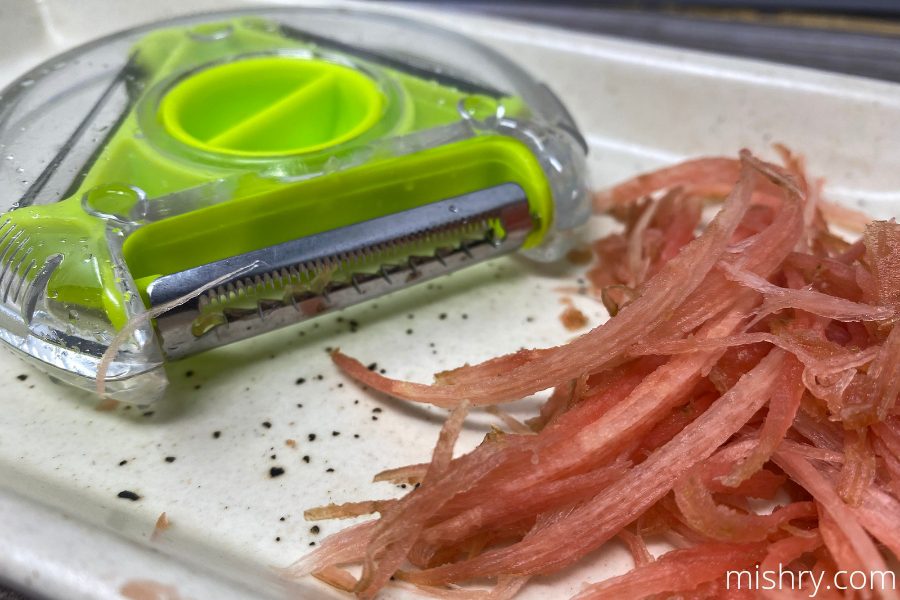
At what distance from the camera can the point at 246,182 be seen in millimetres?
627

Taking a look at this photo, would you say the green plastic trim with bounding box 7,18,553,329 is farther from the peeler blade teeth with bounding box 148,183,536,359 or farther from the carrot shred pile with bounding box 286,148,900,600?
the carrot shred pile with bounding box 286,148,900,600

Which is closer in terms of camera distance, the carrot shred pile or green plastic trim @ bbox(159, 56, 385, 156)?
the carrot shred pile

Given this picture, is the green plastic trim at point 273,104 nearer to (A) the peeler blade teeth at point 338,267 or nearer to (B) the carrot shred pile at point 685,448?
(A) the peeler blade teeth at point 338,267

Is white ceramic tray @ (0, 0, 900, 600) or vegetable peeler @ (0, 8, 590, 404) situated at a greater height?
vegetable peeler @ (0, 8, 590, 404)

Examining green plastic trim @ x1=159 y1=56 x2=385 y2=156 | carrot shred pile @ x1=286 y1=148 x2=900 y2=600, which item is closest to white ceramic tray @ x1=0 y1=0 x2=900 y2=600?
carrot shred pile @ x1=286 y1=148 x2=900 y2=600

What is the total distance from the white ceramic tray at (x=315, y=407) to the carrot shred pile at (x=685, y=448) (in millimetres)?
34

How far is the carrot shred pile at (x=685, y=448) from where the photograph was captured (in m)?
0.48

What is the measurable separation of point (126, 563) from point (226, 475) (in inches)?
4.9

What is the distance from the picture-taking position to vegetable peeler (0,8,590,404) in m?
0.55

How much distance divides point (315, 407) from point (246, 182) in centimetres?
19

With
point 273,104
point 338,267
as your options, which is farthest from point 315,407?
point 273,104

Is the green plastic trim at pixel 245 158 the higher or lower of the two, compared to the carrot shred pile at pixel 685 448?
higher

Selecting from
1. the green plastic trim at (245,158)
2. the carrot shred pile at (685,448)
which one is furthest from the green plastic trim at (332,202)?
the carrot shred pile at (685,448)

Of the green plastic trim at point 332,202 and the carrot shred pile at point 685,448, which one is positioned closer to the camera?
the carrot shred pile at point 685,448
